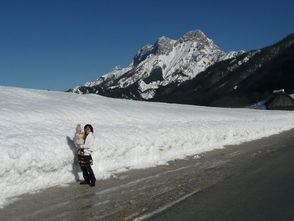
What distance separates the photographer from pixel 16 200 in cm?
876

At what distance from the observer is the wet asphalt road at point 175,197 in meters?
7.36

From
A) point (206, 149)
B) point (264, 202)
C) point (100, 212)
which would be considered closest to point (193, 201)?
point (264, 202)

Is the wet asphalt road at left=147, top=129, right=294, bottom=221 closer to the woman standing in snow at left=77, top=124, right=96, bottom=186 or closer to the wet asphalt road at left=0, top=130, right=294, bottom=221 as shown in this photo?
the wet asphalt road at left=0, top=130, right=294, bottom=221

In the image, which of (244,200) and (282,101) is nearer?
(244,200)

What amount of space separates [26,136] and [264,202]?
6.89 m

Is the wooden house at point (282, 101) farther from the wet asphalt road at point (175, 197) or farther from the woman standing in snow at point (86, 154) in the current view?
the woman standing in snow at point (86, 154)

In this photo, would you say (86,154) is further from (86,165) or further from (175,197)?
(175,197)

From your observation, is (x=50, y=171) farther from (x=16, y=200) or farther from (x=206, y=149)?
(x=206, y=149)

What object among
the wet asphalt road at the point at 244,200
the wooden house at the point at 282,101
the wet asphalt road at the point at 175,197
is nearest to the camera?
the wet asphalt road at the point at 244,200

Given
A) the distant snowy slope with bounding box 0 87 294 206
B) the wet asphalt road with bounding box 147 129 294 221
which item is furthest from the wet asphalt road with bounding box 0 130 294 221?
the distant snowy slope with bounding box 0 87 294 206

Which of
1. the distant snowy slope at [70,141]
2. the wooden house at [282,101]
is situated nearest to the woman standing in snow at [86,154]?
the distant snowy slope at [70,141]

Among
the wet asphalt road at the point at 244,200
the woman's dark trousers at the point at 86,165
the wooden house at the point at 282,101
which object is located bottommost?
the wet asphalt road at the point at 244,200

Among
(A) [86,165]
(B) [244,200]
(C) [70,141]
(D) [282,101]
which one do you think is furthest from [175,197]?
(D) [282,101]

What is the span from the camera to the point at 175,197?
885 cm
